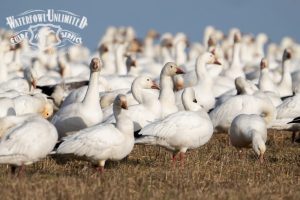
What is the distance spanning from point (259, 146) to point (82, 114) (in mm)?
2229

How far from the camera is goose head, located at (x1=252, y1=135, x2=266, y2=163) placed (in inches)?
392

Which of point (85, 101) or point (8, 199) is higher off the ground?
point (85, 101)

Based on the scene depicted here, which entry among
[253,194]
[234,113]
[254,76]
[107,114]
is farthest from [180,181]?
[254,76]

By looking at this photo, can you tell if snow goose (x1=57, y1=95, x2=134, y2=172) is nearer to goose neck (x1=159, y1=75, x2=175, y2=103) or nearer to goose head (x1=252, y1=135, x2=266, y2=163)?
goose head (x1=252, y1=135, x2=266, y2=163)

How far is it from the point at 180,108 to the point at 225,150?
2762 millimetres

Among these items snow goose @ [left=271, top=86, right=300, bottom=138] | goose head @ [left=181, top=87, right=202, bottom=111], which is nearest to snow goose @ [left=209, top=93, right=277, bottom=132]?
snow goose @ [left=271, top=86, right=300, bottom=138]

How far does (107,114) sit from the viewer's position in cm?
1165

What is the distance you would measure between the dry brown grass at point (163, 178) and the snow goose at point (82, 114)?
70 cm

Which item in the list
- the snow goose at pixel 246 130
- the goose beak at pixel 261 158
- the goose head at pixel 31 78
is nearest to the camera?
the goose beak at pixel 261 158

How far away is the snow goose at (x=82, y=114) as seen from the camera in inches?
417

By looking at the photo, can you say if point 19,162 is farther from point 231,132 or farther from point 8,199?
point 231,132

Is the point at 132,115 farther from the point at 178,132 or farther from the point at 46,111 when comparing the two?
the point at 46,111

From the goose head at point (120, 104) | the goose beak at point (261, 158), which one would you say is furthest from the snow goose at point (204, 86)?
the goose head at point (120, 104)

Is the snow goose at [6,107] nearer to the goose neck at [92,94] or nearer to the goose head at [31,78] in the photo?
the goose neck at [92,94]
